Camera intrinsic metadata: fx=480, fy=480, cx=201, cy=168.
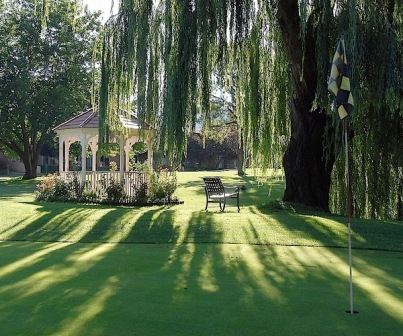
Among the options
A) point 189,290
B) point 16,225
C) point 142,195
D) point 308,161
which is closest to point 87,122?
point 142,195

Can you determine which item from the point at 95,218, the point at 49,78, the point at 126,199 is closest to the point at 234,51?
the point at 95,218

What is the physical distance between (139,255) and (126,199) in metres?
9.96

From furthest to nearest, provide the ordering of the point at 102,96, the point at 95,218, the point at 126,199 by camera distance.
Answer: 1. the point at 126,199
2. the point at 102,96
3. the point at 95,218

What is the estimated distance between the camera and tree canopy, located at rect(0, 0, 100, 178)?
34.1 m

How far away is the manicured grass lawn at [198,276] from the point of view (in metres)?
3.91

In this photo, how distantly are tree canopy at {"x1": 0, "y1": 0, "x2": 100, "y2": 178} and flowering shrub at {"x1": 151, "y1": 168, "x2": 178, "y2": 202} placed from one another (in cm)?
1889

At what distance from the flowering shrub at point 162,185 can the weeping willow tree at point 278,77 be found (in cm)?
415

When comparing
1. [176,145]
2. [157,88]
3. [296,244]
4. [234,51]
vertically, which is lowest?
[296,244]

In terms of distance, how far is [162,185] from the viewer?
56.7ft

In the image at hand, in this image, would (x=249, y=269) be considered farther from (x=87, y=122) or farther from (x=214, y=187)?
(x=87, y=122)

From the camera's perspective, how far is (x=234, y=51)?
11.7 m

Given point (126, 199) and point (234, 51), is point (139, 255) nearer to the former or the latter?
point (234, 51)

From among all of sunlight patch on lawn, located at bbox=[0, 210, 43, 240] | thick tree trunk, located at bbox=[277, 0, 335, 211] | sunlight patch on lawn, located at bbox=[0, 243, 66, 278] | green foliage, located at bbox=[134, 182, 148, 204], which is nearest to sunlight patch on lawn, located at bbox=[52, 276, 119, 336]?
sunlight patch on lawn, located at bbox=[0, 243, 66, 278]

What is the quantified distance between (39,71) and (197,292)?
114 feet
